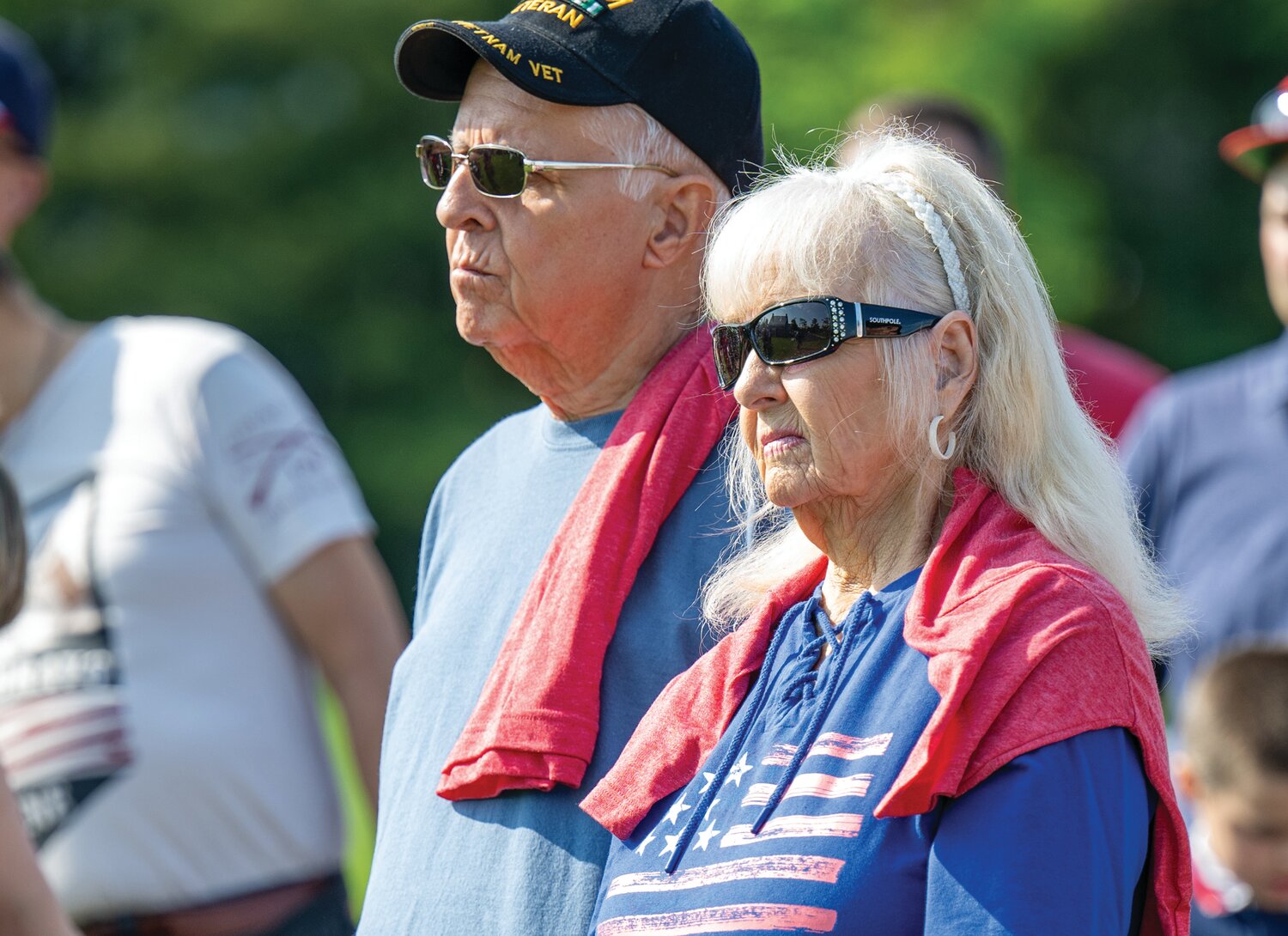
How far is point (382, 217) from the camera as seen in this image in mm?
21797

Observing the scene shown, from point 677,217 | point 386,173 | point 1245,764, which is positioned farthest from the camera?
point 386,173

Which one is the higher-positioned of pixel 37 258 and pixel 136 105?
pixel 136 105

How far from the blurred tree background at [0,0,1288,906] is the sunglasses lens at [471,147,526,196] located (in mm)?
17306

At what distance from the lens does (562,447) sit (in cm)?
266

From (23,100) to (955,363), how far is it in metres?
2.85

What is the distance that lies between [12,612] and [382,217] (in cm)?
1926

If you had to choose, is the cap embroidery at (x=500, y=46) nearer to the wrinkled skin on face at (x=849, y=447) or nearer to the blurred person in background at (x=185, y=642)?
the wrinkled skin on face at (x=849, y=447)

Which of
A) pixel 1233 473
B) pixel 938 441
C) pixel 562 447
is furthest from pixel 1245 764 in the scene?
pixel 938 441

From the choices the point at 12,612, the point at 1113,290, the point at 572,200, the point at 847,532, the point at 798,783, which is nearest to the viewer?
the point at 798,783

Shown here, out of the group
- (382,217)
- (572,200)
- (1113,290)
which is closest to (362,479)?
(382,217)

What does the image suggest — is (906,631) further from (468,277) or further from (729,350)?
(468,277)

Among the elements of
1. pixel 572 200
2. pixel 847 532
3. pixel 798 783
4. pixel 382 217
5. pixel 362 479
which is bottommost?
pixel 362 479

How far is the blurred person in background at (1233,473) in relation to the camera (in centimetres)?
402

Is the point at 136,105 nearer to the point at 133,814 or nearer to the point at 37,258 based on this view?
the point at 37,258
